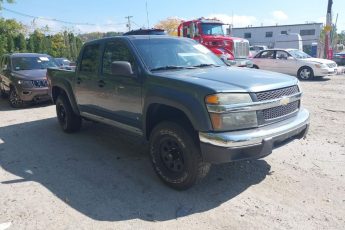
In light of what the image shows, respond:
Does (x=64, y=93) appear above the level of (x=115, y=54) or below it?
below

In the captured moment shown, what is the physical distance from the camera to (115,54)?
196 inches

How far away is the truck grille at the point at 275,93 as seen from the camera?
3610mm

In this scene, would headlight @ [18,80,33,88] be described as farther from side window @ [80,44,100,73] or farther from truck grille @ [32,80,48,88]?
side window @ [80,44,100,73]

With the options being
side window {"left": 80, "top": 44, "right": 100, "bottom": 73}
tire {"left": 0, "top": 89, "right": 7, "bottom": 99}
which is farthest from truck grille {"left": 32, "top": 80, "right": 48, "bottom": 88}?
side window {"left": 80, "top": 44, "right": 100, "bottom": 73}

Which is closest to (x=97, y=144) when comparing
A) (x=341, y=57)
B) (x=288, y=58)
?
(x=288, y=58)

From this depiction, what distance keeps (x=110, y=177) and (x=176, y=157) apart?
1101 mm

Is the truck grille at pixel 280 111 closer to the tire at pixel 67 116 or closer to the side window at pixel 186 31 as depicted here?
the tire at pixel 67 116

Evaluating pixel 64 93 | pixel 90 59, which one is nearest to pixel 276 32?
pixel 64 93

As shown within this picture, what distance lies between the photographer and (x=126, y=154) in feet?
17.7

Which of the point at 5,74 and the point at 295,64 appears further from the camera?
the point at 295,64

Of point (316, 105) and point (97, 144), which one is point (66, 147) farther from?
point (316, 105)

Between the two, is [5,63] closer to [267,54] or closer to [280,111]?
[280,111]

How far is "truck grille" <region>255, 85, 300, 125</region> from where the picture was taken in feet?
11.9

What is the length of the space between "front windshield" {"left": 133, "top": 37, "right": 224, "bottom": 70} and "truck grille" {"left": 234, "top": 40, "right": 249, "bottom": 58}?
35.2 ft
